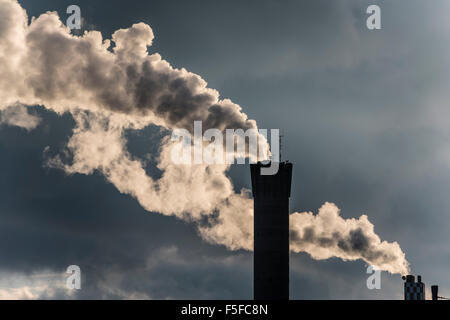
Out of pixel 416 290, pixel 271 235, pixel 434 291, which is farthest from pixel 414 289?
pixel 271 235

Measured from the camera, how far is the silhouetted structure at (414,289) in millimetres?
69062

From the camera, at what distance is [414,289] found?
69188mm

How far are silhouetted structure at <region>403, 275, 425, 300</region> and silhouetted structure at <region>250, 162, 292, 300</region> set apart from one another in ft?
44.9

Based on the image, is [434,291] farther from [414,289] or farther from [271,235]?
[271,235]

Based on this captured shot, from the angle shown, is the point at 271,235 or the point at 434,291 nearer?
the point at 434,291

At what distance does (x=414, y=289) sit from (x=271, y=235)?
16.6m

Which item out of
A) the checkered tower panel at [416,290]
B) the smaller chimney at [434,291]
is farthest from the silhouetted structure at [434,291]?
the checkered tower panel at [416,290]

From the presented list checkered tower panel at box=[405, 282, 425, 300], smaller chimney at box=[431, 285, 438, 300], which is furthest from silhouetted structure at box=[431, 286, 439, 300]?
checkered tower panel at box=[405, 282, 425, 300]

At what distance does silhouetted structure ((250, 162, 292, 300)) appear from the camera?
247 feet

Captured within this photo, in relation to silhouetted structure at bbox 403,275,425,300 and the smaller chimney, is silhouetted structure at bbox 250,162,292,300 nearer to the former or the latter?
silhouetted structure at bbox 403,275,425,300
